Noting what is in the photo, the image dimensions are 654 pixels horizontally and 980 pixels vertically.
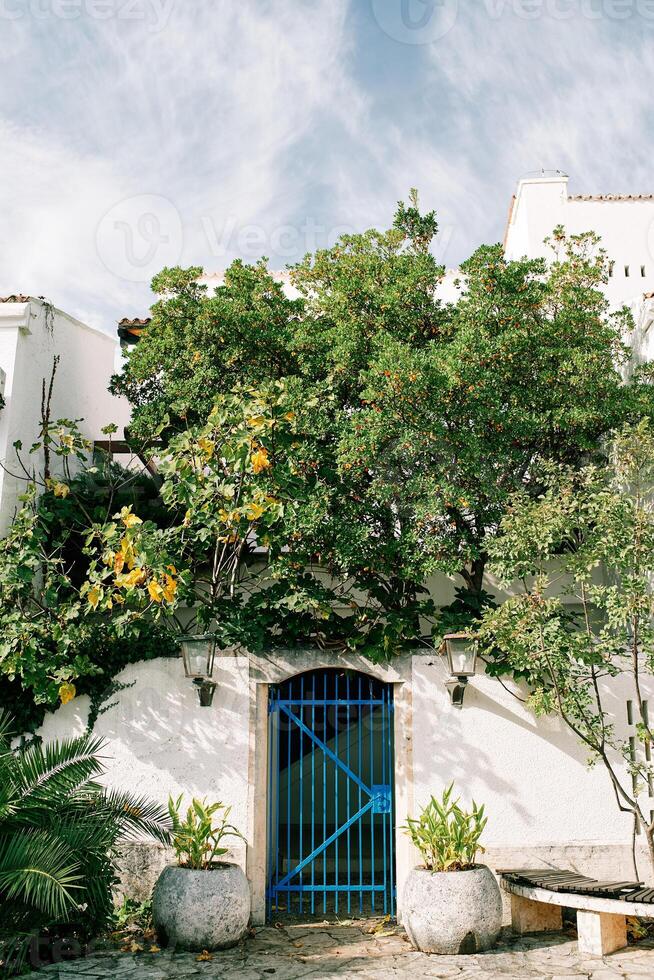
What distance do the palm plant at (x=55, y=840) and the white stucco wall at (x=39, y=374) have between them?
11.4ft

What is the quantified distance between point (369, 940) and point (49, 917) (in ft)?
9.50

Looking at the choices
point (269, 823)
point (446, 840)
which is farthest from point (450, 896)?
point (269, 823)

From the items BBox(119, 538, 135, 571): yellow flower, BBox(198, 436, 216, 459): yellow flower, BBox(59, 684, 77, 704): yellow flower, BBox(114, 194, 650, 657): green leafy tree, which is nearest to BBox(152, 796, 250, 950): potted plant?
BBox(59, 684, 77, 704): yellow flower

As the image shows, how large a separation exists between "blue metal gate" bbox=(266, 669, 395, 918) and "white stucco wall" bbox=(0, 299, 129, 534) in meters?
4.17

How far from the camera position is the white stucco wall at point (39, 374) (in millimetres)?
9336

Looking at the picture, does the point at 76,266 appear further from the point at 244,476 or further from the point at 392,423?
the point at 392,423

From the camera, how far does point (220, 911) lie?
668 centimetres

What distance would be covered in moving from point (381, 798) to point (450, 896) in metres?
1.52

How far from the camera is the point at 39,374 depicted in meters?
10.0

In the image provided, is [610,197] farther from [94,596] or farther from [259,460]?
[94,596]

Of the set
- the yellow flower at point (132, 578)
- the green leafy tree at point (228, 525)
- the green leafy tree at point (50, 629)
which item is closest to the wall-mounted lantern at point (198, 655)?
the green leafy tree at point (228, 525)

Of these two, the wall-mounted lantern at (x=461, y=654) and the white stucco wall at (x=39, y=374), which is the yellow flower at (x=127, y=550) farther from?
the wall-mounted lantern at (x=461, y=654)

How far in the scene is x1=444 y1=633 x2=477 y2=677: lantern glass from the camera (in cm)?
759

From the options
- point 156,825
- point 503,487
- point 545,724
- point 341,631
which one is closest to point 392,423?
point 503,487
